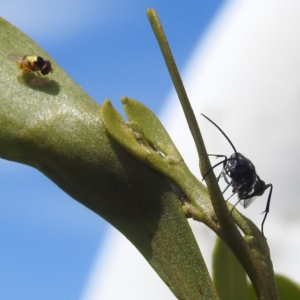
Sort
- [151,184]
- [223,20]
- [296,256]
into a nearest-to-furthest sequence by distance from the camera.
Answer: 1. [151,184]
2. [296,256]
3. [223,20]

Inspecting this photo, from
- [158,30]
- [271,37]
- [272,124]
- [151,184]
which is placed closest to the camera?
[158,30]

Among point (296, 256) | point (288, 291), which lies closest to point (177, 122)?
point (296, 256)

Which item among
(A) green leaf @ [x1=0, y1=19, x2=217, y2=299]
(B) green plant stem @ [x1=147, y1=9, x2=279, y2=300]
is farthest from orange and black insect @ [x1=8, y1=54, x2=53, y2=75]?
(B) green plant stem @ [x1=147, y1=9, x2=279, y2=300]

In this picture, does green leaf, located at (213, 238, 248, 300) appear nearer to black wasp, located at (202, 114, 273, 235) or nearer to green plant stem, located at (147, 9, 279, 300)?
black wasp, located at (202, 114, 273, 235)

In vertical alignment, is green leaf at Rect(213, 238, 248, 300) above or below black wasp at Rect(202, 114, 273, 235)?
below

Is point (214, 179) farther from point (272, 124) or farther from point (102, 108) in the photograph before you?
point (272, 124)

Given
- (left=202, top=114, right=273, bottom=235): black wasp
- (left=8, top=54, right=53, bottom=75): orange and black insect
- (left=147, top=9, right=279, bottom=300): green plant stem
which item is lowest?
(left=147, top=9, right=279, bottom=300): green plant stem
